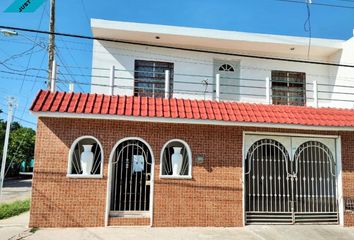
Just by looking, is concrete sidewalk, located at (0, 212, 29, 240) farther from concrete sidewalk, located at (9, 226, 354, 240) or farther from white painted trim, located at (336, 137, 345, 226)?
white painted trim, located at (336, 137, 345, 226)

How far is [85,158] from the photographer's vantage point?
398 inches

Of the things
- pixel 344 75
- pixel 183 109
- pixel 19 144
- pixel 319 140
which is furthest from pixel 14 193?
pixel 344 75

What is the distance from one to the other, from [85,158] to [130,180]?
1.46 metres

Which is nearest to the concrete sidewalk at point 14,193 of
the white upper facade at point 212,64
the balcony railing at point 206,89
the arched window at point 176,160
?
the balcony railing at point 206,89

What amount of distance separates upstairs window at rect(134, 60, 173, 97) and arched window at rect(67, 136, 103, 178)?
4.74 m

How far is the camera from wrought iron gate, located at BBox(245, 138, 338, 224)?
10930 mm

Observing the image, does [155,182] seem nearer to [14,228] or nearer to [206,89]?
[14,228]

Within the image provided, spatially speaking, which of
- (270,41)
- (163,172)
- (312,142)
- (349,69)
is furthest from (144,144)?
(349,69)

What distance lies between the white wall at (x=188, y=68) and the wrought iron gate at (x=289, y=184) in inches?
171

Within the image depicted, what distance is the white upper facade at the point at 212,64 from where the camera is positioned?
14789mm

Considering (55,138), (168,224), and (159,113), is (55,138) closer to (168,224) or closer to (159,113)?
(159,113)

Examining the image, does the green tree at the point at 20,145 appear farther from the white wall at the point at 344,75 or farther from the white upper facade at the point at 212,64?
the white wall at the point at 344,75

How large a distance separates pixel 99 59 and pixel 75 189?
6590 millimetres

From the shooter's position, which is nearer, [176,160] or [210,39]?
[176,160]
